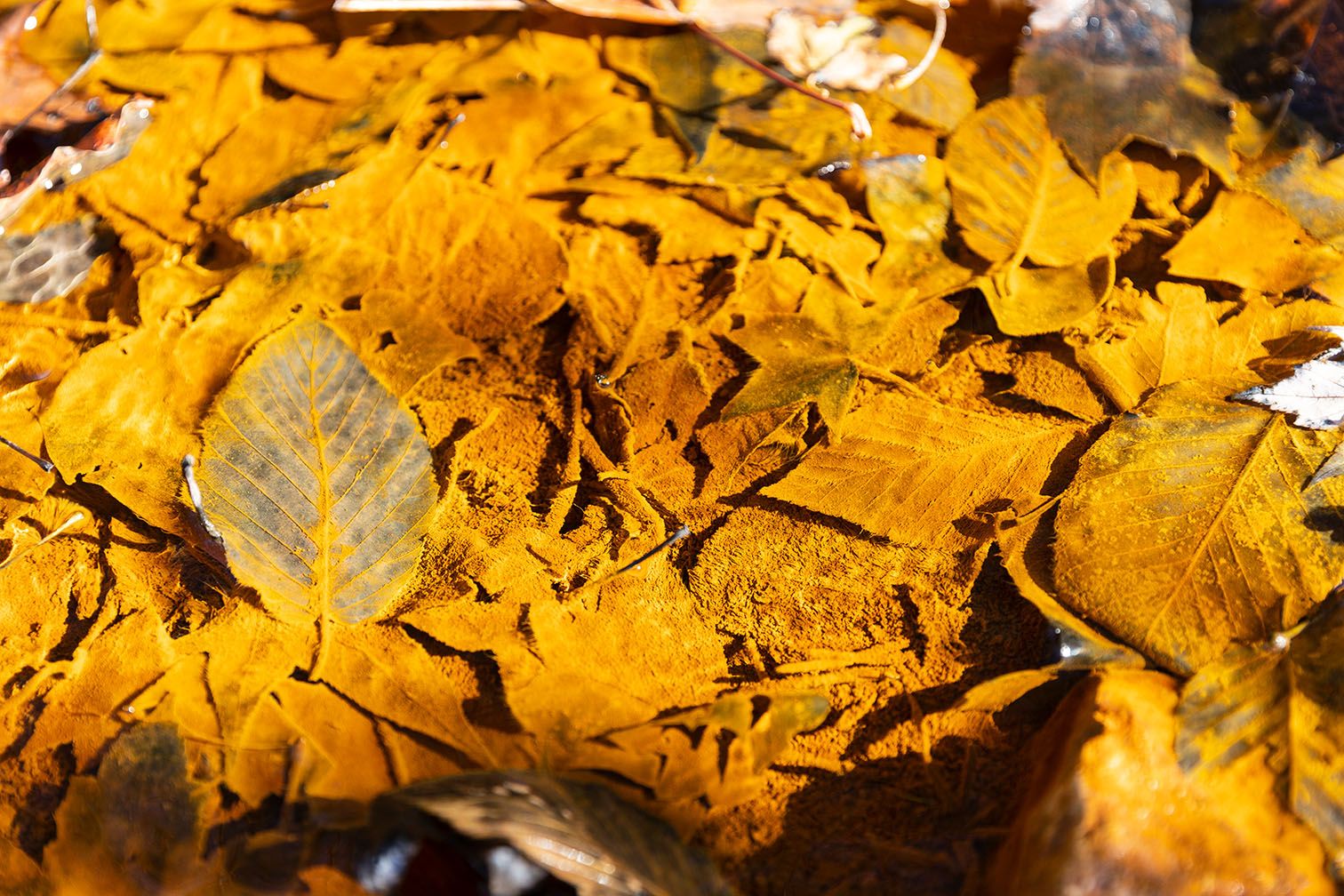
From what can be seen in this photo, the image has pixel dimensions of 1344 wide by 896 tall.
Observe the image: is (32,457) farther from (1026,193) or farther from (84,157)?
(1026,193)

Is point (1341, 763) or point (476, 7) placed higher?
point (476, 7)

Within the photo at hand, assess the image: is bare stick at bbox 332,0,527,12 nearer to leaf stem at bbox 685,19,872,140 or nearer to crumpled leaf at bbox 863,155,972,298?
leaf stem at bbox 685,19,872,140

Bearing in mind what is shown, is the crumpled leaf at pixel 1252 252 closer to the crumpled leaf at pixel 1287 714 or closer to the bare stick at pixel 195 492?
the crumpled leaf at pixel 1287 714

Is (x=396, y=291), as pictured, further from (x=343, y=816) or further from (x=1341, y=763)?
(x=1341, y=763)

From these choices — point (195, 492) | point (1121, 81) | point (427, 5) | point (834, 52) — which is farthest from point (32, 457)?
point (1121, 81)

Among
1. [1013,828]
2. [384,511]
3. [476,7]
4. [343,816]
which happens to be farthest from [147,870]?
[476,7]

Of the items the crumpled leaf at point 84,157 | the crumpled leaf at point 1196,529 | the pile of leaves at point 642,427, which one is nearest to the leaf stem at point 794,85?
the pile of leaves at point 642,427

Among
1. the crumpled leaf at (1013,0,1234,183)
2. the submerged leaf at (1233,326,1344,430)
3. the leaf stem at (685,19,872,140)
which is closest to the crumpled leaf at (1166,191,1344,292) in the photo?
the crumpled leaf at (1013,0,1234,183)
